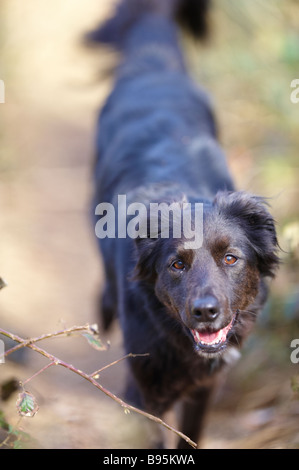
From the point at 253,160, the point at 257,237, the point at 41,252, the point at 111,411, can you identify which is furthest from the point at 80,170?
the point at 257,237

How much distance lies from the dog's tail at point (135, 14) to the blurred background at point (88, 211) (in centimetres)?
21

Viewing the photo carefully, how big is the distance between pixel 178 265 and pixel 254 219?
1.61 feet

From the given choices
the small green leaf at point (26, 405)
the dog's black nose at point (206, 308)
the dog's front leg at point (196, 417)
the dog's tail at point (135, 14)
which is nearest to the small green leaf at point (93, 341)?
the small green leaf at point (26, 405)

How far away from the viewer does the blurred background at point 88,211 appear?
4.00m

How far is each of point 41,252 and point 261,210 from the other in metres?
3.81

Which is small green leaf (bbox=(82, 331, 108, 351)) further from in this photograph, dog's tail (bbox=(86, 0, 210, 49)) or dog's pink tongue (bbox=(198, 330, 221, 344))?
dog's tail (bbox=(86, 0, 210, 49))

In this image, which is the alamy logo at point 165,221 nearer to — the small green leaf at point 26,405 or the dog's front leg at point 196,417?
the small green leaf at point 26,405

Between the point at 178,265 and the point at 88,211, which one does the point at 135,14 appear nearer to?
the point at 88,211

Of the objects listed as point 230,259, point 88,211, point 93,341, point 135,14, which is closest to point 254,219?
point 230,259

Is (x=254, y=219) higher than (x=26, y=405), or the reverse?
(x=254, y=219)

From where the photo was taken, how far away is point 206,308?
8.32ft

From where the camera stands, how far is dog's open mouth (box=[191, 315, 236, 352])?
8.96 feet

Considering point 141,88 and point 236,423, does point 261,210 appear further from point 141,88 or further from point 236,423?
point 141,88

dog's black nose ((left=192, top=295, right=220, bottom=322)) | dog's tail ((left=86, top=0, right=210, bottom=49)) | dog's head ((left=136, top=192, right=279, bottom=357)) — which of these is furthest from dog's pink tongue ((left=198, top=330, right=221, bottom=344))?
dog's tail ((left=86, top=0, right=210, bottom=49))
